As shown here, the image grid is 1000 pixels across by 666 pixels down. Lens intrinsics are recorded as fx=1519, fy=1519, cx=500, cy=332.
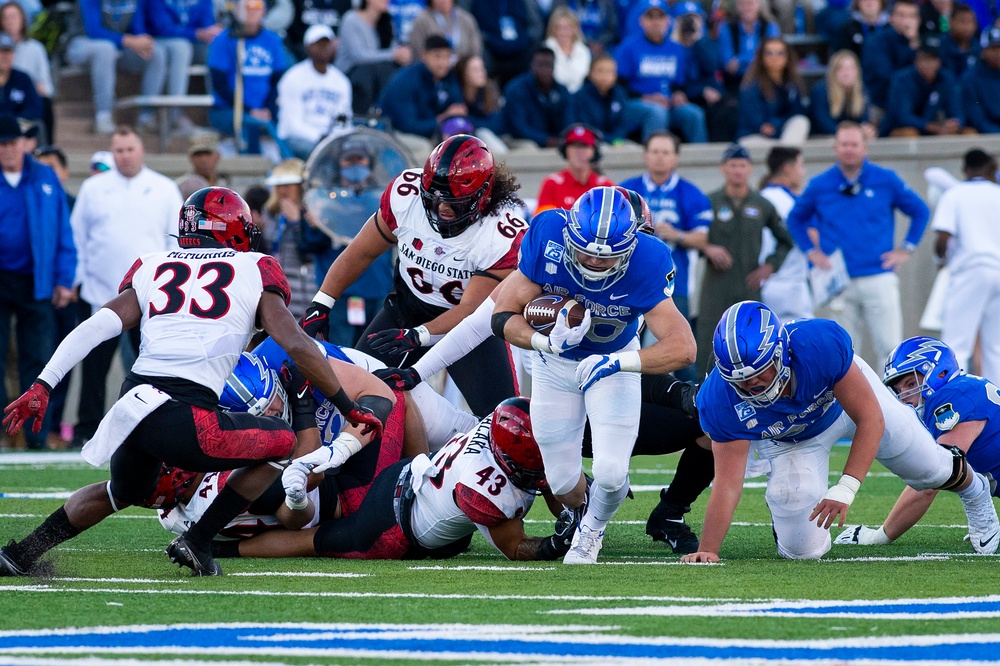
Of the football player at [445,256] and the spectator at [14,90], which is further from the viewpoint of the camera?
the spectator at [14,90]

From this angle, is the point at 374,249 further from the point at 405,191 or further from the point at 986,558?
the point at 986,558

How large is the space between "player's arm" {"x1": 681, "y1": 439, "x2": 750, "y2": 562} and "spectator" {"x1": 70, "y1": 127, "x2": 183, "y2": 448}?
20.1ft

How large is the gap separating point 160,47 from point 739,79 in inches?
202

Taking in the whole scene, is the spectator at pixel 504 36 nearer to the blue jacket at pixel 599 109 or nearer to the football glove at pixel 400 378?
the blue jacket at pixel 599 109

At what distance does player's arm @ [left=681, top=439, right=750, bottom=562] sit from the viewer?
17.5ft

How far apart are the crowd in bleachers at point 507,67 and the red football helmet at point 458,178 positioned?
5630 millimetres

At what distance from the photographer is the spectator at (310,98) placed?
11.8 meters

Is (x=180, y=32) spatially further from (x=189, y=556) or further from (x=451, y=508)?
(x=189, y=556)

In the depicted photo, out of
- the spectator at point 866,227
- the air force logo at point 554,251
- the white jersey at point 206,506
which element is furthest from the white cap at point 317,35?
the air force logo at point 554,251

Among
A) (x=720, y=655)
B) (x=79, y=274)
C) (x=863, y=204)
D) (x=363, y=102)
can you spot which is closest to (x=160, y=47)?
(x=363, y=102)

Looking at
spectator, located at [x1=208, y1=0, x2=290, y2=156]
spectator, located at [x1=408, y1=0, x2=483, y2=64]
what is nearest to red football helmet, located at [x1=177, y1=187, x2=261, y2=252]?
spectator, located at [x1=208, y1=0, x2=290, y2=156]

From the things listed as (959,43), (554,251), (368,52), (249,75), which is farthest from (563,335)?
(959,43)

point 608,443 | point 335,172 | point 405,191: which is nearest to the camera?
point 608,443

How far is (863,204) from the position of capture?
1094 centimetres
